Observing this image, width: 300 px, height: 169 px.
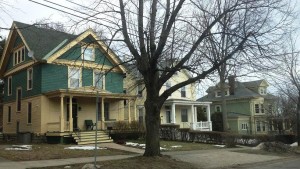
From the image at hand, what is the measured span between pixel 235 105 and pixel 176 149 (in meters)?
40.8

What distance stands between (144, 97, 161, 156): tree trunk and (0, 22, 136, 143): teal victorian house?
9637 mm

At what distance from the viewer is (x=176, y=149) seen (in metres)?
25.1

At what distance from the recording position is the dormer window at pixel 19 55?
31.9 meters

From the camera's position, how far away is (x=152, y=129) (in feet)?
57.5

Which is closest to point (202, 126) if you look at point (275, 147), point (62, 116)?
point (275, 147)

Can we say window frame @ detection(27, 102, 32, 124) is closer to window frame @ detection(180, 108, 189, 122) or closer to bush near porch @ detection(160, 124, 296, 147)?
bush near porch @ detection(160, 124, 296, 147)

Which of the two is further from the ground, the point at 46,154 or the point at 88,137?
the point at 88,137

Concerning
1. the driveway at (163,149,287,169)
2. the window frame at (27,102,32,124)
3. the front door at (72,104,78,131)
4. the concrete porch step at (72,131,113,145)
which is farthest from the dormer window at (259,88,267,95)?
the window frame at (27,102,32,124)

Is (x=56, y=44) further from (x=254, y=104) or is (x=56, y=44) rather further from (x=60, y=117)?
(x=254, y=104)

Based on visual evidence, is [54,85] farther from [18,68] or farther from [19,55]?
[19,55]

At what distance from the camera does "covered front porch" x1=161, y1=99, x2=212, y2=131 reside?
40.3 m

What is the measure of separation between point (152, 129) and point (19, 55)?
19396mm

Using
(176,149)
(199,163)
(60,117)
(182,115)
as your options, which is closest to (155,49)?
(199,163)

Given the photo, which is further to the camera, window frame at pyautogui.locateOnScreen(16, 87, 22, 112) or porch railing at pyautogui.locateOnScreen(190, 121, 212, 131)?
porch railing at pyautogui.locateOnScreen(190, 121, 212, 131)
